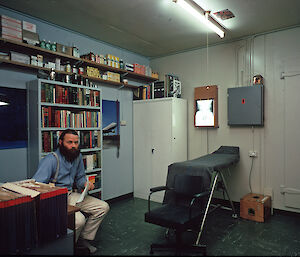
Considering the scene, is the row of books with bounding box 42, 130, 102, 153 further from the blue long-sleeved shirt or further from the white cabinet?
Result: the white cabinet

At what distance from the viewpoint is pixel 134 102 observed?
510 cm

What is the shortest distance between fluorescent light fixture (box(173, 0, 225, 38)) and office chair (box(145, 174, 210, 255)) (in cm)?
211

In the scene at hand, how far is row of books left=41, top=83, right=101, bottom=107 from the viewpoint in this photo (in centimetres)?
328

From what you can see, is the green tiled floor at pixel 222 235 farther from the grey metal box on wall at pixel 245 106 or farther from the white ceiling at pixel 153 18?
the white ceiling at pixel 153 18

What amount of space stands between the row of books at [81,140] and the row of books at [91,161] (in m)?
0.14

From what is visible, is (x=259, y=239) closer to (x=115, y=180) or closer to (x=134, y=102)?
(x=115, y=180)

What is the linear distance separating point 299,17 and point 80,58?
339 cm

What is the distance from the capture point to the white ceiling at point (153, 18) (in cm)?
318

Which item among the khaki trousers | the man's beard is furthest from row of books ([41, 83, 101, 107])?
the khaki trousers

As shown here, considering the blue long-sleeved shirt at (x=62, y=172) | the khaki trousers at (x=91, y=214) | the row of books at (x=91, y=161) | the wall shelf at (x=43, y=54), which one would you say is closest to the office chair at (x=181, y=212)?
the khaki trousers at (x=91, y=214)

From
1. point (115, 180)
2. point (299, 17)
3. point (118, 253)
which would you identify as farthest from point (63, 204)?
point (299, 17)

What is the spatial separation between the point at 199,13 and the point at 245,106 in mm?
1814

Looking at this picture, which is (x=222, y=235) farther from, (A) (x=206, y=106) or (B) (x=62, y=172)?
(A) (x=206, y=106)

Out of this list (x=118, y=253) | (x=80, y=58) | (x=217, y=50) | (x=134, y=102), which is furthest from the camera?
(x=134, y=102)
